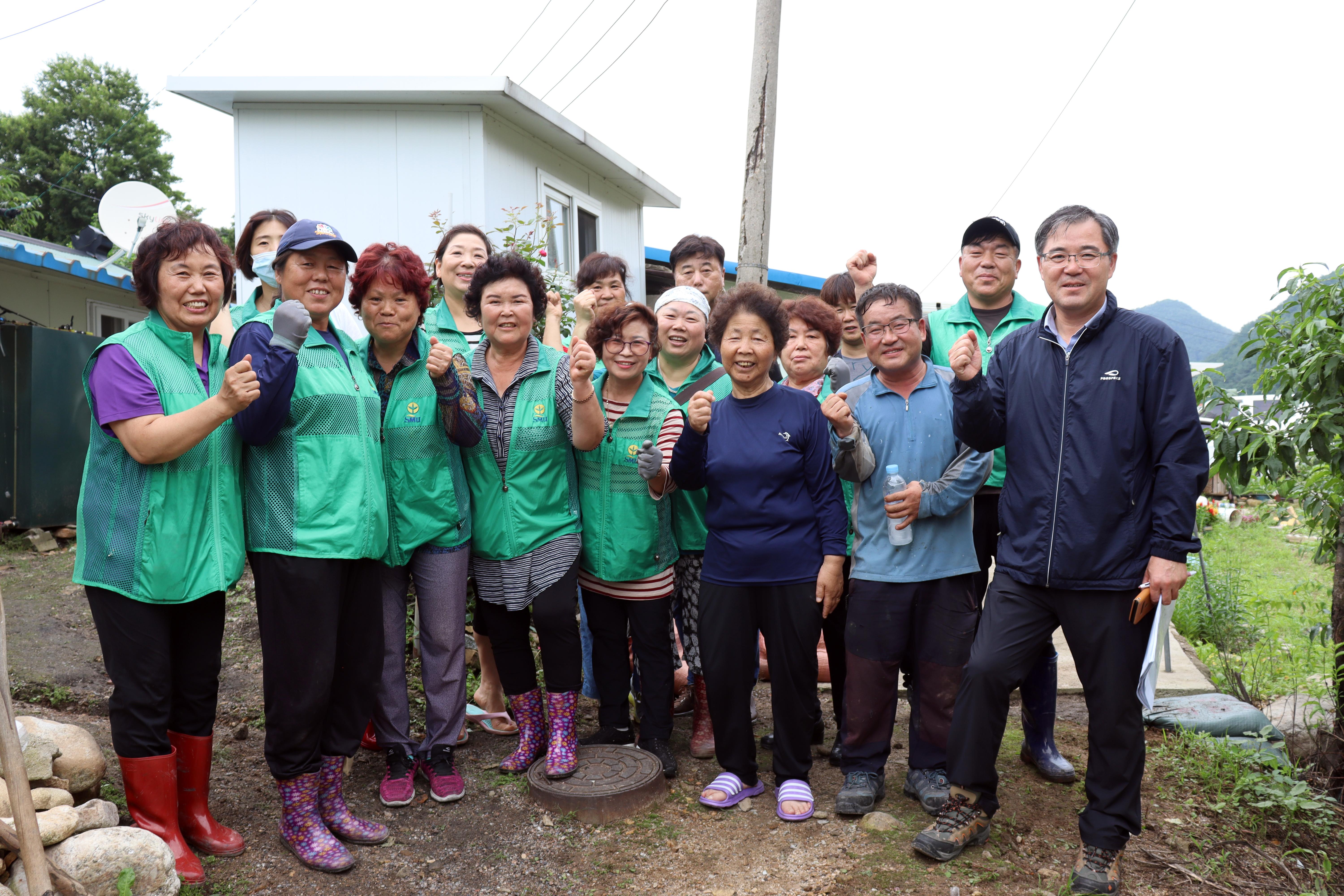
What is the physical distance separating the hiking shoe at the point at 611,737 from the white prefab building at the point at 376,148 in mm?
5961

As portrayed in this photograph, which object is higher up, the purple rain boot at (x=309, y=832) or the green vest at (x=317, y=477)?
the green vest at (x=317, y=477)

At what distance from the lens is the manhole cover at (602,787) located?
3.53 m

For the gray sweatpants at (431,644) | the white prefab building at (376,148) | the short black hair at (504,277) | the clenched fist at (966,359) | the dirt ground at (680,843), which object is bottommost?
the dirt ground at (680,843)

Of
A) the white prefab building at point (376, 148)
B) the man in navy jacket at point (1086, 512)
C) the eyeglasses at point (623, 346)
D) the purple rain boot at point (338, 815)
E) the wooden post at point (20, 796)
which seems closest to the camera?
the wooden post at point (20, 796)

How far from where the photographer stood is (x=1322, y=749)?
391 centimetres

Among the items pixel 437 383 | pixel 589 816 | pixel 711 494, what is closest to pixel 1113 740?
pixel 711 494

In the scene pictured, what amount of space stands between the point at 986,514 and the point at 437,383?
240 cm

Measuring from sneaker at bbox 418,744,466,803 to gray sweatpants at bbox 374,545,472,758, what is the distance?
0.03 m

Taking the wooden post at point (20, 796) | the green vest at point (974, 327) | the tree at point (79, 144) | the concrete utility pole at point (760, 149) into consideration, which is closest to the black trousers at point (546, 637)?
the wooden post at point (20, 796)

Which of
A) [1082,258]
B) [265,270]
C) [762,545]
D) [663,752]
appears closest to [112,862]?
[663,752]

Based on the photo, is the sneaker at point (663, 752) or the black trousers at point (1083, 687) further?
the sneaker at point (663, 752)

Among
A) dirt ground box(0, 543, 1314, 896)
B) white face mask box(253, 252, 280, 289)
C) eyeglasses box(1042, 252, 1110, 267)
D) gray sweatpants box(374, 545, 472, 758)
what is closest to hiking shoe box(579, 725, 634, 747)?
dirt ground box(0, 543, 1314, 896)

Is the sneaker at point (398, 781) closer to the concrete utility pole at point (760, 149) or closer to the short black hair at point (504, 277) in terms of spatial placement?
the short black hair at point (504, 277)

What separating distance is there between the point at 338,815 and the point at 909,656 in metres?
2.33
